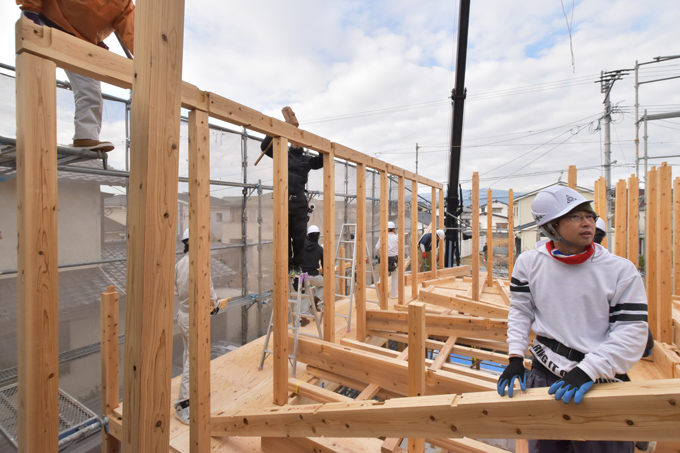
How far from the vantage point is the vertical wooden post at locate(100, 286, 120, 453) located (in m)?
3.26

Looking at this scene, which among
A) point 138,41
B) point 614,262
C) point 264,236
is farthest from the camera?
point 264,236

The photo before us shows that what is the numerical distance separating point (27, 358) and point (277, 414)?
4.87 feet

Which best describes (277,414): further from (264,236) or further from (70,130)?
(264,236)

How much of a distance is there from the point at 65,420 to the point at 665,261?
308 inches

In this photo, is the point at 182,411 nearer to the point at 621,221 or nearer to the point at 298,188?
the point at 298,188

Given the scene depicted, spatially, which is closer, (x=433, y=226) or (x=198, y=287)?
(x=198, y=287)

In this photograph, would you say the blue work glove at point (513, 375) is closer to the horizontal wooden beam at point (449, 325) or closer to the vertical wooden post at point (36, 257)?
the vertical wooden post at point (36, 257)

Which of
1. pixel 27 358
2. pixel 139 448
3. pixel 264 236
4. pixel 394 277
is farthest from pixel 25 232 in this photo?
pixel 394 277

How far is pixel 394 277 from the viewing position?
26.7ft

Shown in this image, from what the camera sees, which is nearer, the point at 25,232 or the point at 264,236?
the point at 25,232

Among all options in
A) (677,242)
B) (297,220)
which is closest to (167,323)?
(297,220)

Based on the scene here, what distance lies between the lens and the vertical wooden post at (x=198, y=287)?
2.47 meters

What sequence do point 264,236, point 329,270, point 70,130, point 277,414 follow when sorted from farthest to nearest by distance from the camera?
point 264,236
point 70,130
point 329,270
point 277,414

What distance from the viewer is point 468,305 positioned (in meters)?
5.38
